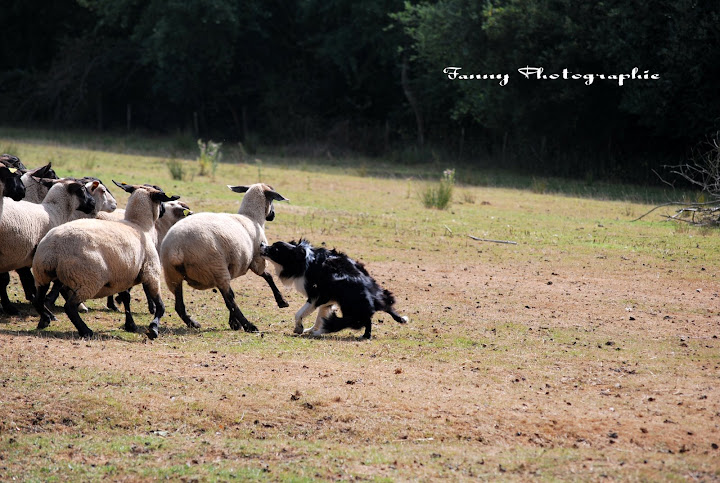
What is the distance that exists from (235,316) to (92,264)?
179 centimetres

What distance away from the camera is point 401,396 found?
23.2 feet

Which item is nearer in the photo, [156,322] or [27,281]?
[156,322]

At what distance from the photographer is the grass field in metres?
5.93

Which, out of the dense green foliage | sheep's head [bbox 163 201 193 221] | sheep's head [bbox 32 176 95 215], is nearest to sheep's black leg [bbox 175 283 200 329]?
sheep's head [bbox 32 176 95 215]

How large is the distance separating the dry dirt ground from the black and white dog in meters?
0.27

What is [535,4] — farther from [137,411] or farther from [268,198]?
[137,411]

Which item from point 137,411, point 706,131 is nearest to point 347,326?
point 137,411

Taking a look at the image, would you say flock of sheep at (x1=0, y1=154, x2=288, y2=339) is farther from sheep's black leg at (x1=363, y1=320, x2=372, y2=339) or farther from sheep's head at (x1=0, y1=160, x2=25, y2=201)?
sheep's black leg at (x1=363, y1=320, x2=372, y2=339)

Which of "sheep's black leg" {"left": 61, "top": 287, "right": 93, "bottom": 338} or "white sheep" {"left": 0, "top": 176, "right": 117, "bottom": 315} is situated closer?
"sheep's black leg" {"left": 61, "top": 287, "right": 93, "bottom": 338}

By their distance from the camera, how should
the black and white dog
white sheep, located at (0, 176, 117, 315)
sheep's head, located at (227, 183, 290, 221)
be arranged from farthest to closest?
sheep's head, located at (227, 183, 290, 221) < white sheep, located at (0, 176, 117, 315) < the black and white dog

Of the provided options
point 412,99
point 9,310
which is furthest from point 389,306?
point 412,99

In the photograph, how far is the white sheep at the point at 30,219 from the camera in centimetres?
906

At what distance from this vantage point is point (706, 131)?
25.2 meters

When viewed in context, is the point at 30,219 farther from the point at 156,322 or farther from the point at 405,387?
the point at 405,387
